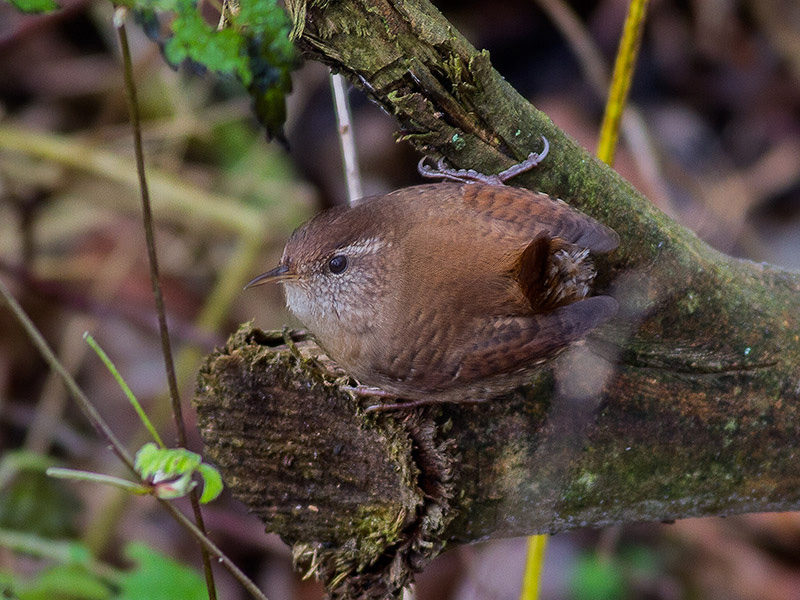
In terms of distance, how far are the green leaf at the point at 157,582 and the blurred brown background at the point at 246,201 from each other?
4.33 ft

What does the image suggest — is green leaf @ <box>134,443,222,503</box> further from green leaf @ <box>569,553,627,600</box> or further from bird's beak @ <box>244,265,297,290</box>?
green leaf @ <box>569,553,627,600</box>

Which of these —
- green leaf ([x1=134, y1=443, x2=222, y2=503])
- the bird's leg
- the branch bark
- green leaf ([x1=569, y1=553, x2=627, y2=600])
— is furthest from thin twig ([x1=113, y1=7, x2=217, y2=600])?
green leaf ([x1=569, y1=553, x2=627, y2=600])

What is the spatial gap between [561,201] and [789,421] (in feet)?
2.59

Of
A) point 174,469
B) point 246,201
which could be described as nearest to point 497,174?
point 174,469

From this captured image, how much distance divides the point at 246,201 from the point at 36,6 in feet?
11.3

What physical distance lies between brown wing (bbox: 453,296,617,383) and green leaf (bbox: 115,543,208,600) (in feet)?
4.15

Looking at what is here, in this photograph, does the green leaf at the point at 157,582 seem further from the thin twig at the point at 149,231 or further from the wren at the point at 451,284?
the wren at the point at 451,284

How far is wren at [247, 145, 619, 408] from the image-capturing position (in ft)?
6.93

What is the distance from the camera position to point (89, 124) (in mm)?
5703

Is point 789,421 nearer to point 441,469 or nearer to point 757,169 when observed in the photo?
point 441,469

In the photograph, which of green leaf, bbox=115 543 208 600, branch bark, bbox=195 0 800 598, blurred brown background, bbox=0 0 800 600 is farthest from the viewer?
blurred brown background, bbox=0 0 800 600

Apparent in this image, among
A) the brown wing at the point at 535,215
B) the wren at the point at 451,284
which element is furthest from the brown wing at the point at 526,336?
the brown wing at the point at 535,215

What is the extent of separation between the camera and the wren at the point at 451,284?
2.11 m

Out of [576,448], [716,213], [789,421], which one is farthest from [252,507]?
[716,213]
